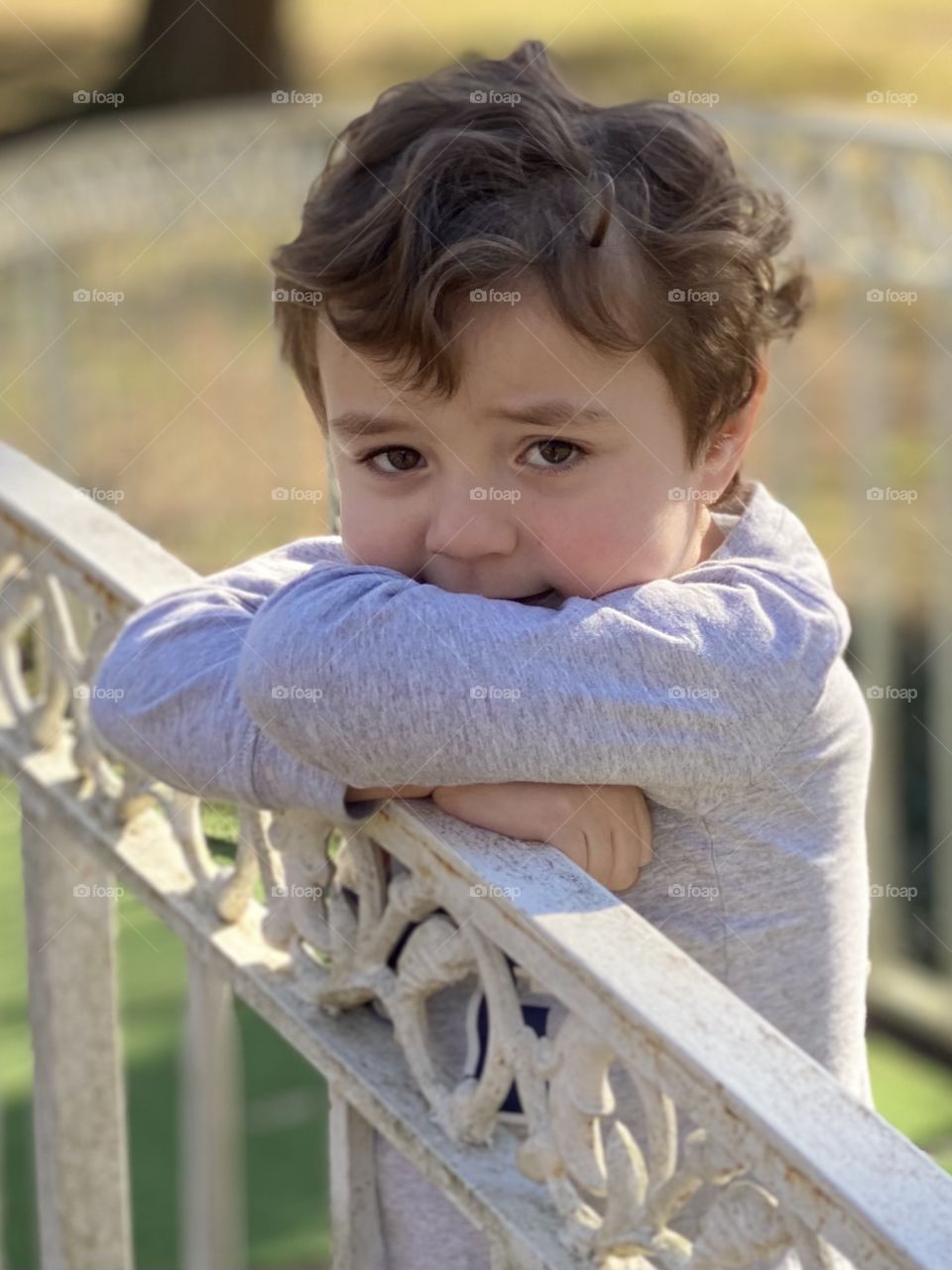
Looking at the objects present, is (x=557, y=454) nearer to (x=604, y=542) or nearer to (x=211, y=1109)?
(x=604, y=542)

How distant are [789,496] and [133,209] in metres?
2.07

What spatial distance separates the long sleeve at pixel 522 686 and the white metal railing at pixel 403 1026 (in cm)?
8

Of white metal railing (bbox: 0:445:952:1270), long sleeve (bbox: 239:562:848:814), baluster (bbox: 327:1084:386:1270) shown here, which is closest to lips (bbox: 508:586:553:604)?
long sleeve (bbox: 239:562:848:814)

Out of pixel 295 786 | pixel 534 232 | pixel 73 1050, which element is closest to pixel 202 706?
pixel 295 786

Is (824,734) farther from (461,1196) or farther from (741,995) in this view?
(461,1196)

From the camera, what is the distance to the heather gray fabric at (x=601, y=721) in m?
1.25

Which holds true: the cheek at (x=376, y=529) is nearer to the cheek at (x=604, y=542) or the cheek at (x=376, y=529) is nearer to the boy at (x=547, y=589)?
the boy at (x=547, y=589)

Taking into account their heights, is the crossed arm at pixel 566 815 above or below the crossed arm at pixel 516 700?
below

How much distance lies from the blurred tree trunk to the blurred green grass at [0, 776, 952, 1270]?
22.8 feet

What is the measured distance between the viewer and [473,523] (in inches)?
54.2

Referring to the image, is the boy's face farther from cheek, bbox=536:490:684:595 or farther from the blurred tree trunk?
the blurred tree trunk

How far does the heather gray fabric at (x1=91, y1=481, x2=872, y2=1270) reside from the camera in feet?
4.11

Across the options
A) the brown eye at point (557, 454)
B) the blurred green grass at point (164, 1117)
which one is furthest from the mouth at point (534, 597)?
the blurred green grass at point (164, 1117)

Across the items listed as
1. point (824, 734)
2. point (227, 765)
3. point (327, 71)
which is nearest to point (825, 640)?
point (824, 734)
